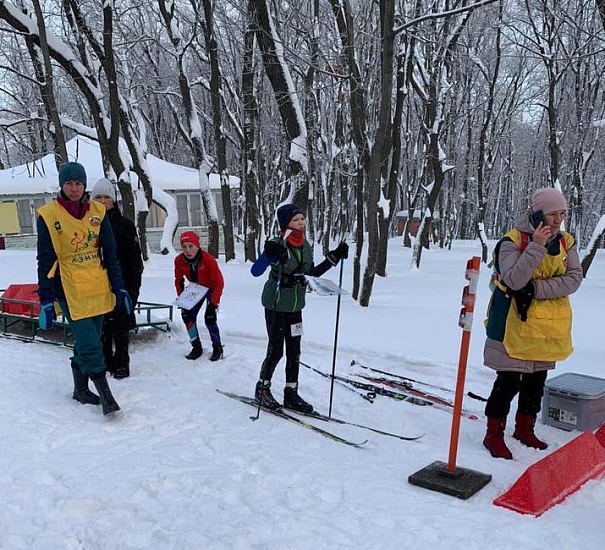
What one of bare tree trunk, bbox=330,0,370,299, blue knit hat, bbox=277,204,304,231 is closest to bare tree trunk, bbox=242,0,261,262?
bare tree trunk, bbox=330,0,370,299

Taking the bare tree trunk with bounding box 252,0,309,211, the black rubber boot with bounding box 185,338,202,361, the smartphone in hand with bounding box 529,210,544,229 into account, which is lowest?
the black rubber boot with bounding box 185,338,202,361

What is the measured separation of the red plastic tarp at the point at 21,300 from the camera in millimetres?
8053

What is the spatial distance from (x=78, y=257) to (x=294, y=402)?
7.23ft

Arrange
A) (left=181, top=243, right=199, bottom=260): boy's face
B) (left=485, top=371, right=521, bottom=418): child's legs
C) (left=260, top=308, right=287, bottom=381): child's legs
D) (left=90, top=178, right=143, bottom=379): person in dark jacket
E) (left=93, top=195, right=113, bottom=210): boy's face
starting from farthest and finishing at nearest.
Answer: (left=181, top=243, right=199, bottom=260): boy's face, (left=90, top=178, right=143, bottom=379): person in dark jacket, (left=93, top=195, right=113, bottom=210): boy's face, (left=260, top=308, right=287, bottom=381): child's legs, (left=485, top=371, right=521, bottom=418): child's legs

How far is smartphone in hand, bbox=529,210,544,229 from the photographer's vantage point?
13.3 feet

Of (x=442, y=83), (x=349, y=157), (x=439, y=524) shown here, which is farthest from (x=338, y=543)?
(x=349, y=157)

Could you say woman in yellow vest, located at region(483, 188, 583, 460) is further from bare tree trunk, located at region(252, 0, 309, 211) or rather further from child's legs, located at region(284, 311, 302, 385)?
bare tree trunk, located at region(252, 0, 309, 211)

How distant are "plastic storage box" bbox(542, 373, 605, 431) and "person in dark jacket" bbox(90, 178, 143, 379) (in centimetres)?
397

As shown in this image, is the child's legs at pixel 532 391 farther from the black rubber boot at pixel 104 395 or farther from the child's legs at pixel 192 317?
the child's legs at pixel 192 317

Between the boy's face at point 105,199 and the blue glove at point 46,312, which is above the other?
the boy's face at point 105,199

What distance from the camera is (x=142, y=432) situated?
4801mm

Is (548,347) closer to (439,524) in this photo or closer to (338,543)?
(439,524)

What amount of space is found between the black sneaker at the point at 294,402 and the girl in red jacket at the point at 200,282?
1.72 m

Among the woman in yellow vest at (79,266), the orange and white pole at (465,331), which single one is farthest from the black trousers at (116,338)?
the orange and white pole at (465,331)
